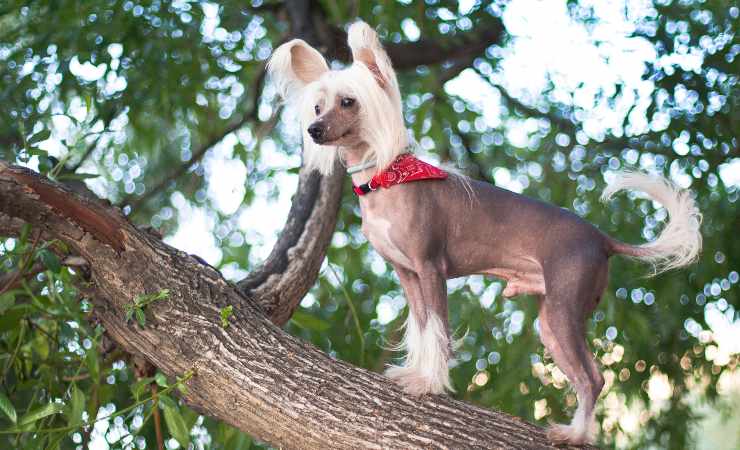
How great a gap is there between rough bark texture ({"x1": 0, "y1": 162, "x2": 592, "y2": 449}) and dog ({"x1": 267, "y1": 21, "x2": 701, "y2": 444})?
128 millimetres

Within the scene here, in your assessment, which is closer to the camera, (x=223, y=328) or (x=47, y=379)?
(x=223, y=328)

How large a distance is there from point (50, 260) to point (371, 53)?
108 centimetres

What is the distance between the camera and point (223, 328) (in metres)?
2.57

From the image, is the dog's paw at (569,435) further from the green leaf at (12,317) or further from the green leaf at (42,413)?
the green leaf at (12,317)

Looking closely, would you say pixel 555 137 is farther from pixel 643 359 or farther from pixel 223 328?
pixel 223 328

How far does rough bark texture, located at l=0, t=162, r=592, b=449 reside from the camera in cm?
238

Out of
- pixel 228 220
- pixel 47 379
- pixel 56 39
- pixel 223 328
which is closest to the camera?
pixel 223 328

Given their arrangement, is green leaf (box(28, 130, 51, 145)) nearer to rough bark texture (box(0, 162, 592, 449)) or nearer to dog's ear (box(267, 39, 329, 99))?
rough bark texture (box(0, 162, 592, 449))

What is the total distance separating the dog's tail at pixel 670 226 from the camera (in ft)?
8.47

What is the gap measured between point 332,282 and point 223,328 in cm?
208

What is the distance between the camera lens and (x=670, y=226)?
262 cm

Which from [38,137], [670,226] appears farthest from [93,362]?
[670,226]

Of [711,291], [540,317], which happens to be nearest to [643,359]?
[711,291]

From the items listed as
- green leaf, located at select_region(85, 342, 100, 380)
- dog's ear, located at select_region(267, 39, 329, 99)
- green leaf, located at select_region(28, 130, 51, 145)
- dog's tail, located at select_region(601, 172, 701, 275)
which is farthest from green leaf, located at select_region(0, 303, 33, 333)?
dog's tail, located at select_region(601, 172, 701, 275)
